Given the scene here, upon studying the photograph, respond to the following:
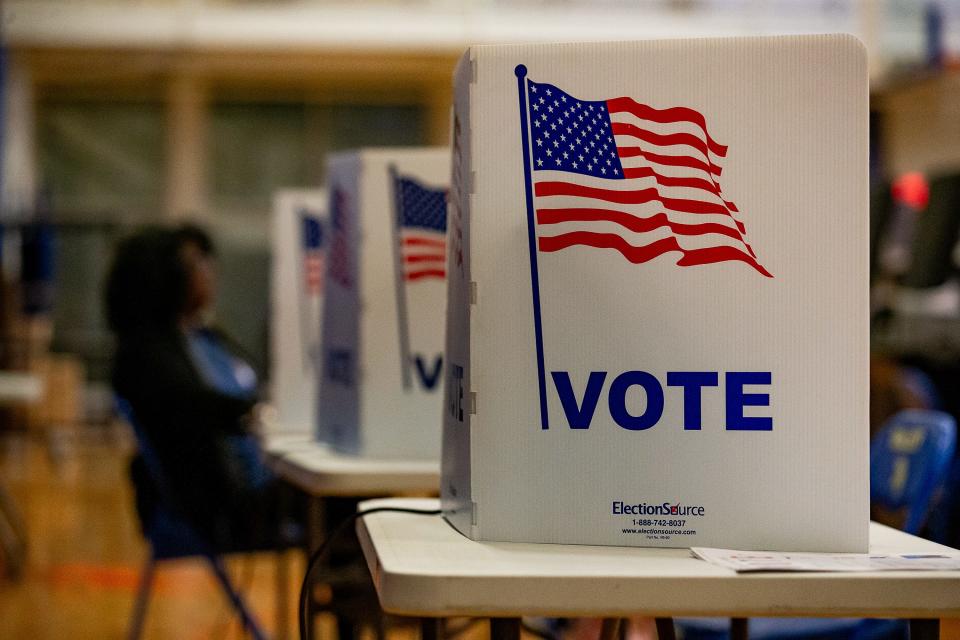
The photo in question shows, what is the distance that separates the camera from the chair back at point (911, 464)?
165cm

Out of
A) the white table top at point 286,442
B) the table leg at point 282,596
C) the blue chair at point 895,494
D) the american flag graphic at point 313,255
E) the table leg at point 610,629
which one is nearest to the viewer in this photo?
the table leg at point 610,629

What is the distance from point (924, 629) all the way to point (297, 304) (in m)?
1.64

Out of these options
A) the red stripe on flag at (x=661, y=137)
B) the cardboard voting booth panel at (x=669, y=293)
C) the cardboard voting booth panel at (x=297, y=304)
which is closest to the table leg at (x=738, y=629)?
the cardboard voting booth panel at (x=669, y=293)

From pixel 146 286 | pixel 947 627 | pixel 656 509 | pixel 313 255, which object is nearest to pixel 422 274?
pixel 313 255

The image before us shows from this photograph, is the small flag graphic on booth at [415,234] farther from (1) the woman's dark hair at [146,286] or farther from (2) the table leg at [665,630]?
(1) the woman's dark hair at [146,286]

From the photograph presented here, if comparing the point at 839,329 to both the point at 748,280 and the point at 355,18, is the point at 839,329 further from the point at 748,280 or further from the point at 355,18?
the point at 355,18

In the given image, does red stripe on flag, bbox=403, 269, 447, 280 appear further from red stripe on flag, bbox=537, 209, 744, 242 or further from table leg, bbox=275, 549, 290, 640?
table leg, bbox=275, 549, 290, 640

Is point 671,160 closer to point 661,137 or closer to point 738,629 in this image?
point 661,137

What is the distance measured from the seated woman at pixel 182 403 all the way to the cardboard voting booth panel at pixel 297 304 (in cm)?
24

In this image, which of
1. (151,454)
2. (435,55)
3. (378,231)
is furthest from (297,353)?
(435,55)

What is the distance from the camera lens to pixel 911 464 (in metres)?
1.79

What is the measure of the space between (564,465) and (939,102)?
6.36 m

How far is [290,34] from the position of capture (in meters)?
7.46

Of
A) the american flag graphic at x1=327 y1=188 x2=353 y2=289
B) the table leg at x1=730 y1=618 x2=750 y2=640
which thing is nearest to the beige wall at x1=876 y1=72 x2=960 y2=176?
the american flag graphic at x1=327 y1=188 x2=353 y2=289
